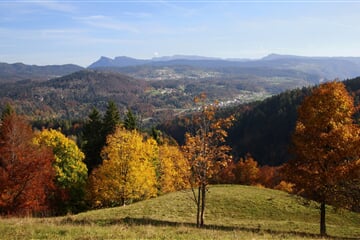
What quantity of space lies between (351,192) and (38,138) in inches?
1577

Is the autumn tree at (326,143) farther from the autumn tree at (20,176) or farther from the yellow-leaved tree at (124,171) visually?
the autumn tree at (20,176)

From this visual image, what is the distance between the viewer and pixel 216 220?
2762cm

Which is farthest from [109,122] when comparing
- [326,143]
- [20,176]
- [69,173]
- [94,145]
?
[326,143]

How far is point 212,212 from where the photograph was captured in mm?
30969

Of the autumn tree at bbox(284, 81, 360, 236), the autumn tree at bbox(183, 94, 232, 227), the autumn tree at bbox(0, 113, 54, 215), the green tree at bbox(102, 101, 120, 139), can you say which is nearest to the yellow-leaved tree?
the autumn tree at bbox(0, 113, 54, 215)

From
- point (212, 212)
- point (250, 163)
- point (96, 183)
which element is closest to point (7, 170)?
point (96, 183)

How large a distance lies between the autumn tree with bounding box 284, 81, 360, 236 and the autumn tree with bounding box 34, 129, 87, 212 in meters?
33.3

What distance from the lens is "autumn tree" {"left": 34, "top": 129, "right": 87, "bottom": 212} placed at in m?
46.0

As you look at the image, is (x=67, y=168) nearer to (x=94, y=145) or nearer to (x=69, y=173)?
(x=69, y=173)

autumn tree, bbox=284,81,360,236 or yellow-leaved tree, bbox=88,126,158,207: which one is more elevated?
autumn tree, bbox=284,81,360,236

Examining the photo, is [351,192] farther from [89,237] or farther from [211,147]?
[89,237]

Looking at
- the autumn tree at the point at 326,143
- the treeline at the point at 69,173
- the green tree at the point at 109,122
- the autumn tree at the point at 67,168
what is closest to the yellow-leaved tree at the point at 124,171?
the treeline at the point at 69,173

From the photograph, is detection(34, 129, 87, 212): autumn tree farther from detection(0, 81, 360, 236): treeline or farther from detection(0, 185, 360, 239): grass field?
detection(0, 185, 360, 239): grass field

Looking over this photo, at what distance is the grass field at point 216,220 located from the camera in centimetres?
1594
